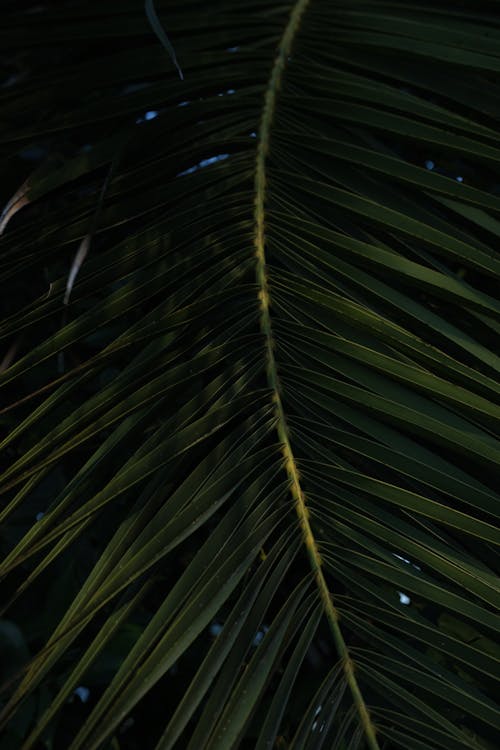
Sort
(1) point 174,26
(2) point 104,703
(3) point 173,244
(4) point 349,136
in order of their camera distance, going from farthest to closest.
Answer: (1) point 174,26, (4) point 349,136, (3) point 173,244, (2) point 104,703

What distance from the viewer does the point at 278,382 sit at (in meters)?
0.73

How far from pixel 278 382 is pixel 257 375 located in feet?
0.06

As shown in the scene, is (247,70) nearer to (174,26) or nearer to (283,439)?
(174,26)

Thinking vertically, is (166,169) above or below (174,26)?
below

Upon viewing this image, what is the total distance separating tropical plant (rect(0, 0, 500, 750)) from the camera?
0.60m

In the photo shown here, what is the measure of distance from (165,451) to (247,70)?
20.6 inches

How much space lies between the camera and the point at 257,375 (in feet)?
2.39

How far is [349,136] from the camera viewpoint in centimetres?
95

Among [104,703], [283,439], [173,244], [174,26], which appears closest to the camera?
[104,703]

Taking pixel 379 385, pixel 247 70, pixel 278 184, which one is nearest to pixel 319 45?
pixel 247 70

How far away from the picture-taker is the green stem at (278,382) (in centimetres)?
60

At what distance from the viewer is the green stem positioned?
0.60m

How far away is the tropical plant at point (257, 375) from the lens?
60 cm

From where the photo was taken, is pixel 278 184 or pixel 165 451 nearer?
pixel 165 451
